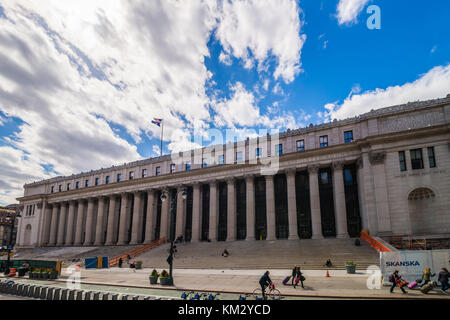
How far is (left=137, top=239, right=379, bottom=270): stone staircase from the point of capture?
108 ft

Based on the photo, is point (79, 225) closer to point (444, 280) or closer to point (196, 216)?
point (196, 216)

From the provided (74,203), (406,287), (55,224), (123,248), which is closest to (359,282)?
(406,287)

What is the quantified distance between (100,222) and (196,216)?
79.2 feet

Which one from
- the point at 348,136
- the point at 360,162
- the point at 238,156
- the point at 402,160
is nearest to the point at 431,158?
the point at 402,160

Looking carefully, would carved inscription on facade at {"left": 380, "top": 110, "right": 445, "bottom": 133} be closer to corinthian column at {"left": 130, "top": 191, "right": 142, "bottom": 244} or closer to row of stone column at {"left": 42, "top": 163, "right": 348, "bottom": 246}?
row of stone column at {"left": 42, "top": 163, "right": 348, "bottom": 246}

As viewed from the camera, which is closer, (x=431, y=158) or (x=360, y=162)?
(x=431, y=158)

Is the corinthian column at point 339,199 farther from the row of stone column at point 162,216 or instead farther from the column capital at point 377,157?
the column capital at point 377,157

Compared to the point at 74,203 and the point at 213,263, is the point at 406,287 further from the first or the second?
the point at 74,203

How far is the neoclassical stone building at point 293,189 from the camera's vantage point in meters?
37.8

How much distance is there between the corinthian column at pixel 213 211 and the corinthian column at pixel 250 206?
19.1 ft

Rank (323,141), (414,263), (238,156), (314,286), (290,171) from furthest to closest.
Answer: (238,156) < (290,171) < (323,141) < (314,286) < (414,263)

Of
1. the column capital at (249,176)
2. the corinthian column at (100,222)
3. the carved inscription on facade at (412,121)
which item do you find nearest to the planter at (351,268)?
the carved inscription on facade at (412,121)

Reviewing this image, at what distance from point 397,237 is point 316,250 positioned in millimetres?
9565

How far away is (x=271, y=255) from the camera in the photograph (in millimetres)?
37375
